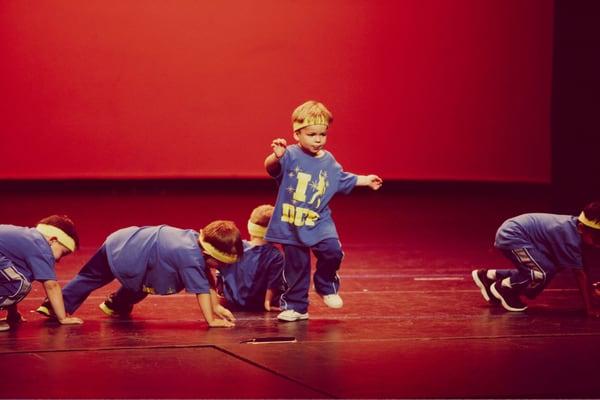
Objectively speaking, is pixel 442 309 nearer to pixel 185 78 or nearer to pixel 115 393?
pixel 115 393

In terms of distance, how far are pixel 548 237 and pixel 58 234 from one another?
2.35 metres

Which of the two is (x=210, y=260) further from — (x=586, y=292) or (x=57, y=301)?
(x=586, y=292)

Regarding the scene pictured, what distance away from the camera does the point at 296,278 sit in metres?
4.58

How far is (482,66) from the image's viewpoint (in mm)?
8258

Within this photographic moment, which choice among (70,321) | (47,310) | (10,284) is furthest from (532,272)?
(10,284)

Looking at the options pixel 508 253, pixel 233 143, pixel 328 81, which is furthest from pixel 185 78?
pixel 508 253

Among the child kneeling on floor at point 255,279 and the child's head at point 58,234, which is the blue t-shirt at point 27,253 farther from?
the child kneeling on floor at point 255,279

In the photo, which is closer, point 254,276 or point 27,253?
point 27,253

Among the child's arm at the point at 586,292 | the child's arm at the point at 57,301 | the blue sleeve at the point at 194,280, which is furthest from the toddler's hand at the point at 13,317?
the child's arm at the point at 586,292

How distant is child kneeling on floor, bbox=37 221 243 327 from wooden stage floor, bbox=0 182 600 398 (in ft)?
0.47

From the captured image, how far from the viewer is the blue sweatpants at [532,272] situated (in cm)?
484

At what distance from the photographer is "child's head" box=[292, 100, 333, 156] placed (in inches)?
180

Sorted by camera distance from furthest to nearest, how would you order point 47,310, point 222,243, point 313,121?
1. point 313,121
2. point 47,310
3. point 222,243

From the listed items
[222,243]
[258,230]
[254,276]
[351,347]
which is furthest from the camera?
[258,230]
